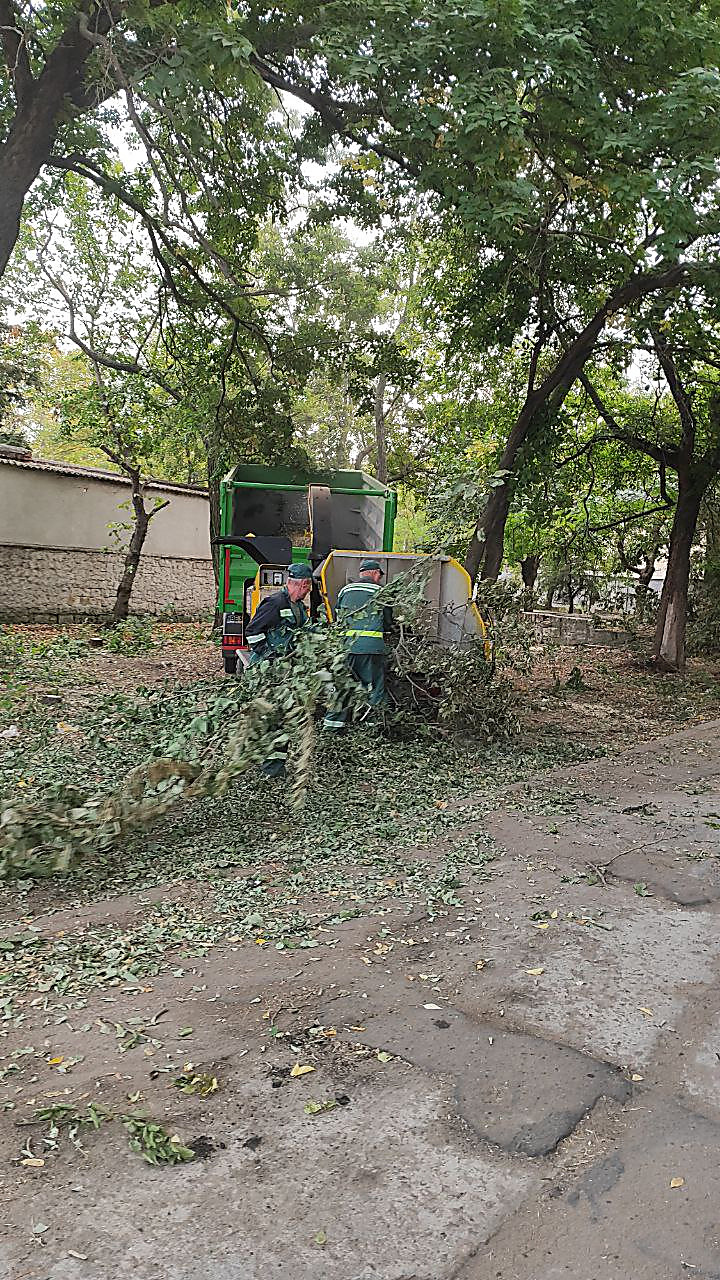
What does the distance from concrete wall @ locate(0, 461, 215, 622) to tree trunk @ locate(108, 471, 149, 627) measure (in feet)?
2.05

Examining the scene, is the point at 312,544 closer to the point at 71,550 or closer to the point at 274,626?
the point at 274,626

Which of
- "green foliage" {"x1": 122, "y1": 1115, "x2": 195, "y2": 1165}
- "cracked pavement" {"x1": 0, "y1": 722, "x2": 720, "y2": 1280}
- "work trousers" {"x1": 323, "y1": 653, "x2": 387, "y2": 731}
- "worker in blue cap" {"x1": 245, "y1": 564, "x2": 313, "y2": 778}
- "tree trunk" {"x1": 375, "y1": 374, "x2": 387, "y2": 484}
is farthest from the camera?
"tree trunk" {"x1": 375, "y1": 374, "x2": 387, "y2": 484}

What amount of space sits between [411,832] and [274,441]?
7.85 metres

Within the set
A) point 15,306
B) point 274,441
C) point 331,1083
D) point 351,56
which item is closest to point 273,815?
point 331,1083

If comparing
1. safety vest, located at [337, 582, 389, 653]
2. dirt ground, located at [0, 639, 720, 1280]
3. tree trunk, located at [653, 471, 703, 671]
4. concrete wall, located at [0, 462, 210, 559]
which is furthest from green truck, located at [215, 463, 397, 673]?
dirt ground, located at [0, 639, 720, 1280]

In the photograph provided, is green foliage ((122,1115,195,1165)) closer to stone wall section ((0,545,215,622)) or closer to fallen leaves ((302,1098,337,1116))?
fallen leaves ((302,1098,337,1116))

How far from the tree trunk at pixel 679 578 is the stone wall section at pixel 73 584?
10493 millimetres

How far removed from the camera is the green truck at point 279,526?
1070 cm

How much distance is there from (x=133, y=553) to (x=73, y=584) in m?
1.91

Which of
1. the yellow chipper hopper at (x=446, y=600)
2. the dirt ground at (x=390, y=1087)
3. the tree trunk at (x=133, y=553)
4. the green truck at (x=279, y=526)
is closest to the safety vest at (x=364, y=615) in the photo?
the yellow chipper hopper at (x=446, y=600)

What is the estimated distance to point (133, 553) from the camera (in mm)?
15930

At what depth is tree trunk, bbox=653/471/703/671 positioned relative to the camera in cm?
1411

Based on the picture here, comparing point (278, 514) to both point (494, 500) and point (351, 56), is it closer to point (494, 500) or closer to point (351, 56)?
point (494, 500)

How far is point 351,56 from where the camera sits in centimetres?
689
